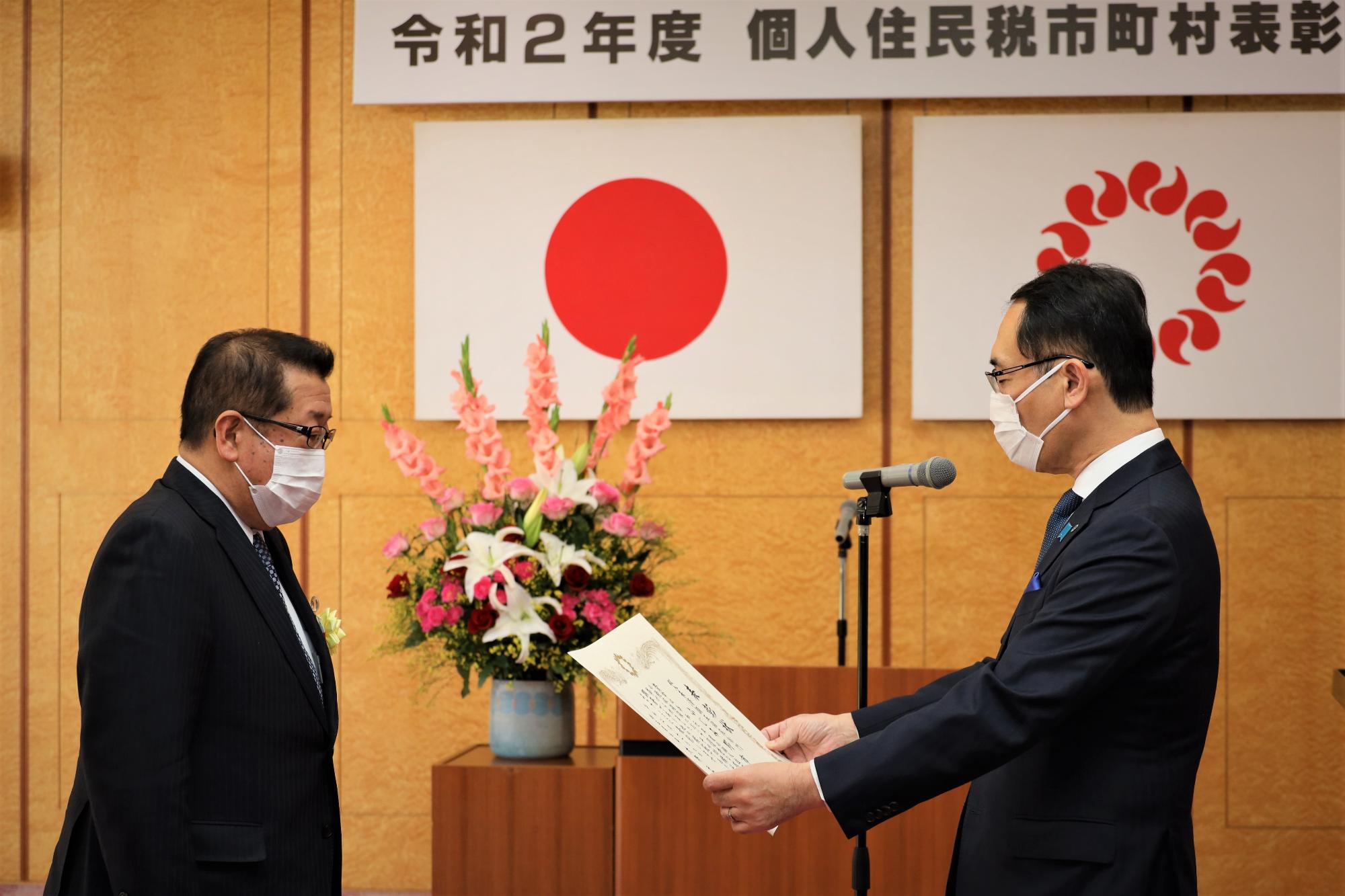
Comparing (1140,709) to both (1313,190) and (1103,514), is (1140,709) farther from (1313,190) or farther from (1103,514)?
(1313,190)

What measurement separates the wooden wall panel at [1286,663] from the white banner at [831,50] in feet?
5.07

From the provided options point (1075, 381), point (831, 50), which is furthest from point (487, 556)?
point (831, 50)

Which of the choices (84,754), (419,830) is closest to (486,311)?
(419,830)

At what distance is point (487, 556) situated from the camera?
2834 millimetres

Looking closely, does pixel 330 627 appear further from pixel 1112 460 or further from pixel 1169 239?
pixel 1169 239

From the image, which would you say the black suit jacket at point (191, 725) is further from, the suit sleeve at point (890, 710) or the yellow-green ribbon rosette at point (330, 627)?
the suit sleeve at point (890, 710)

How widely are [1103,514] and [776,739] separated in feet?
2.35

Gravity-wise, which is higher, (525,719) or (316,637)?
(316,637)

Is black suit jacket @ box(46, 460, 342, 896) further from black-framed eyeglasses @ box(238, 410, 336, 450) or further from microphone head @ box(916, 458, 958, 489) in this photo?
microphone head @ box(916, 458, 958, 489)

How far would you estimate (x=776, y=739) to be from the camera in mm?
2107

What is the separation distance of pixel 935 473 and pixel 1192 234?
102 inches

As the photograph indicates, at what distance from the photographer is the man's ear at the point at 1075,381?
5.98 ft

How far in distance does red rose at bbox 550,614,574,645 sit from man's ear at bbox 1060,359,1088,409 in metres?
1.34

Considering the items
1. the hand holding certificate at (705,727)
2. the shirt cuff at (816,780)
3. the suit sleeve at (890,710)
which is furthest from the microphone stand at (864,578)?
the shirt cuff at (816,780)
